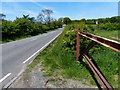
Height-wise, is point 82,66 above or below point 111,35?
below

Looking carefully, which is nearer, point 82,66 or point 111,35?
point 82,66

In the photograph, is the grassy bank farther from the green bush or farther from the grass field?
the green bush

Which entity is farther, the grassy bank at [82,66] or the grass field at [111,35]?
the grass field at [111,35]

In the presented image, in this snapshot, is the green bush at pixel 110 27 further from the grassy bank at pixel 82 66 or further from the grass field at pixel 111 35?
the grassy bank at pixel 82 66

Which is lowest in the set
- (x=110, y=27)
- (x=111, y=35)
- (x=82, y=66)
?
(x=82, y=66)

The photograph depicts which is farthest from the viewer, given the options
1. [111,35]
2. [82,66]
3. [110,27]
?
[110,27]

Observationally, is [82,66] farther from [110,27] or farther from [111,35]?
[110,27]

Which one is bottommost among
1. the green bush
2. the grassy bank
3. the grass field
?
the grassy bank

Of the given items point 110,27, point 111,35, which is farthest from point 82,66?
point 110,27

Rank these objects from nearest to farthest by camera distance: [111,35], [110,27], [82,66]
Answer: [82,66], [111,35], [110,27]

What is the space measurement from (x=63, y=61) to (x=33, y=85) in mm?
2007

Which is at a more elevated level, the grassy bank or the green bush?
the green bush

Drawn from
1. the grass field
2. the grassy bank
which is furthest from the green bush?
the grassy bank

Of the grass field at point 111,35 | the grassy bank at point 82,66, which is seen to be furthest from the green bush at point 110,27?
the grassy bank at point 82,66
